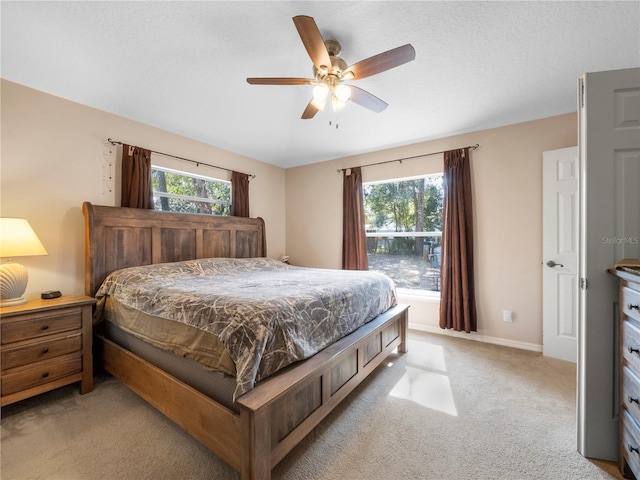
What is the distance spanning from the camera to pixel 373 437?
1.65 m

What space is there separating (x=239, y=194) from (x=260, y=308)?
2913 mm

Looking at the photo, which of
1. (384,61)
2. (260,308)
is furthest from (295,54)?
(260,308)

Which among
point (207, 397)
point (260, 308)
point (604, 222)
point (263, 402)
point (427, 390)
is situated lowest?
point (427, 390)

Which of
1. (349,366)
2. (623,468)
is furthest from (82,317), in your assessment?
(623,468)

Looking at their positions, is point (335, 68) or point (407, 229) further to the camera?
point (407, 229)

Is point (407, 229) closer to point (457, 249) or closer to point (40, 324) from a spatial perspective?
point (457, 249)

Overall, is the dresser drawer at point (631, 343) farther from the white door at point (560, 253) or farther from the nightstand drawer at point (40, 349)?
the nightstand drawer at point (40, 349)

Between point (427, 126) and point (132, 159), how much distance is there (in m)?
3.39

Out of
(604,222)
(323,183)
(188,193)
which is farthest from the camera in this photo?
(323,183)

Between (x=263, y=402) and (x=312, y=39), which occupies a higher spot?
(x=312, y=39)

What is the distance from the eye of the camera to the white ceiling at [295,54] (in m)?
1.60

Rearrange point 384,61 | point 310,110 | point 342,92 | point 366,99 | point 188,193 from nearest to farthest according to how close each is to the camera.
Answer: point 384,61, point 342,92, point 366,99, point 310,110, point 188,193

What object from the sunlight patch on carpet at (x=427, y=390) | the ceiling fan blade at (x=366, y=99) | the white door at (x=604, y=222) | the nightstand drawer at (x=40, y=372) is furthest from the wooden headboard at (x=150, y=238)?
the white door at (x=604, y=222)

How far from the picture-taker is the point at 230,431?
129 centimetres
